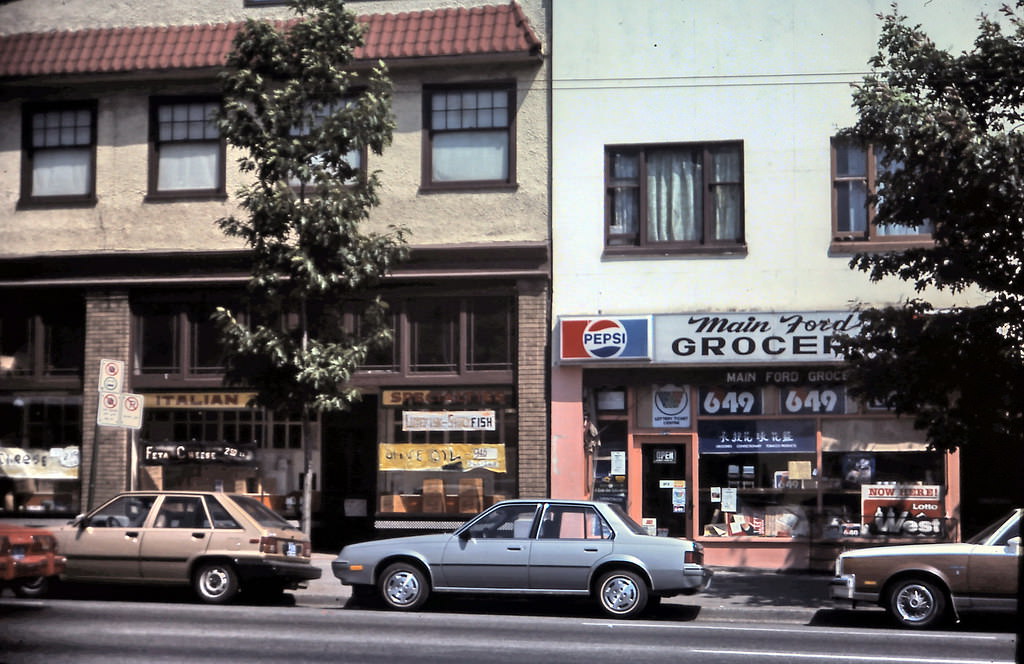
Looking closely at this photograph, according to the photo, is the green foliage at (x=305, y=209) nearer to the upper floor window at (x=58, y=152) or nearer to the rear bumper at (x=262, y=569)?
the rear bumper at (x=262, y=569)

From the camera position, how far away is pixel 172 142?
67.8 feet

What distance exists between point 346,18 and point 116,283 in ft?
20.5

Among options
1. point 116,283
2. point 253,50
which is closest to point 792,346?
point 253,50

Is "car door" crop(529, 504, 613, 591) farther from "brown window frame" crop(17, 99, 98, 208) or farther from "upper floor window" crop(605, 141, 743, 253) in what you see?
"brown window frame" crop(17, 99, 98, 208)

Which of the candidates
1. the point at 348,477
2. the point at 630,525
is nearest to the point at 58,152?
the point at 348,477

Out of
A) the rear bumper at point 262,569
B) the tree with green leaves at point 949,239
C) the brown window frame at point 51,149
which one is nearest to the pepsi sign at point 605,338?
the tree with green leaves at point 949,239

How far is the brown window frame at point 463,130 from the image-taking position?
1969cm

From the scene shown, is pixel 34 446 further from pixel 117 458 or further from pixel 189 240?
pixel 189 240

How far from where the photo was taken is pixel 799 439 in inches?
744

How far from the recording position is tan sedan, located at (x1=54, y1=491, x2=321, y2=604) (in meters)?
14.9

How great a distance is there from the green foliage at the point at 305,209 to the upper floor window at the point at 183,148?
10.4ft

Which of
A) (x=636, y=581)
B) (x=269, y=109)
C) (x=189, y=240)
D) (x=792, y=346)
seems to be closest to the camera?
(x=636, y=581)

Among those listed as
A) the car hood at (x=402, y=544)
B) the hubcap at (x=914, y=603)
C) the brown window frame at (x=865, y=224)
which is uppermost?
the brown window frame at (x=865, y=224)

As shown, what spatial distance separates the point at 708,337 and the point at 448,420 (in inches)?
165
